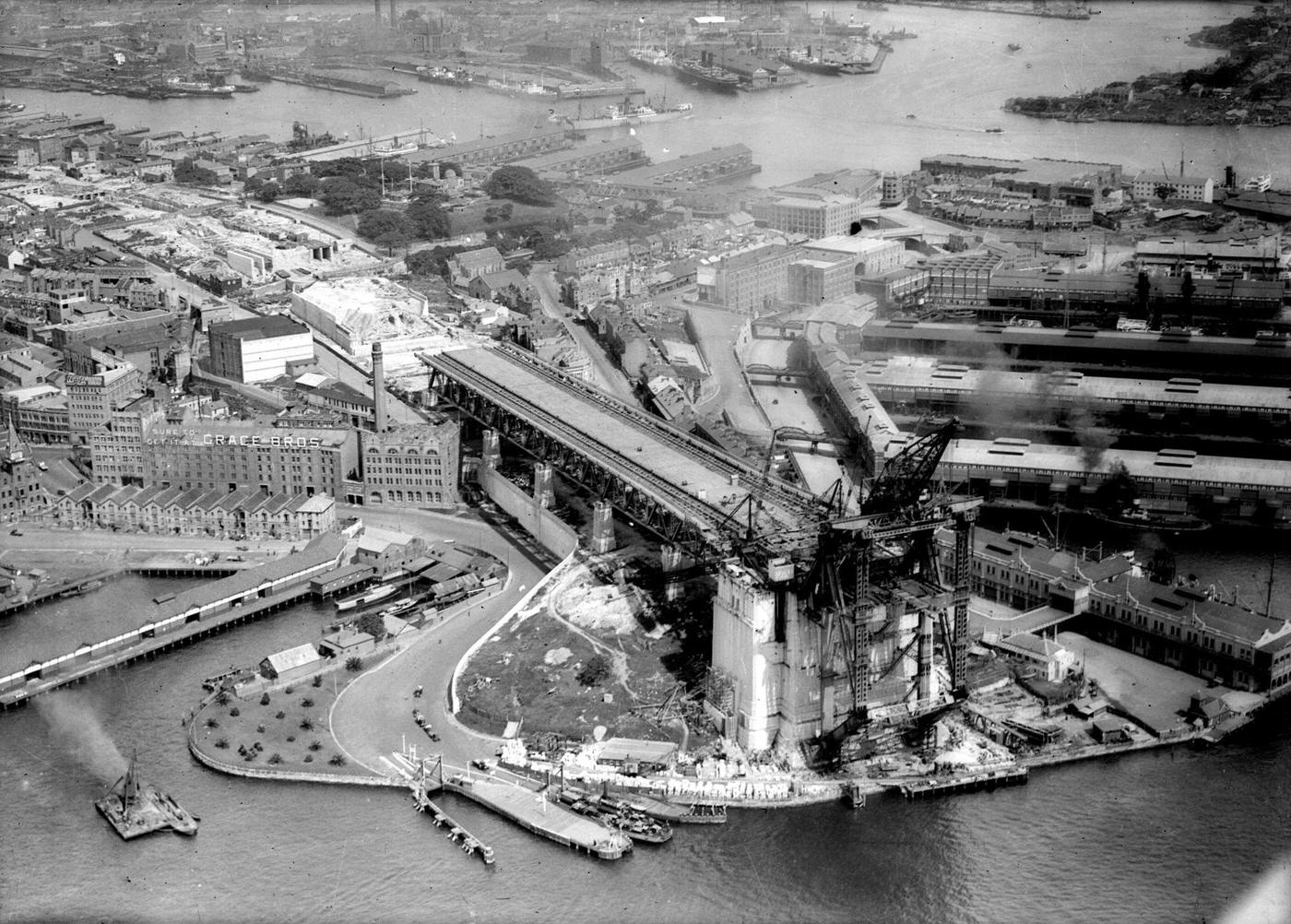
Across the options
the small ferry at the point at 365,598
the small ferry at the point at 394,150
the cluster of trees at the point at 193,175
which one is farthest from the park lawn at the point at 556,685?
the small ferry at the point at 394,150

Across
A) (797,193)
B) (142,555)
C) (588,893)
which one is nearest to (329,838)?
(588,893)

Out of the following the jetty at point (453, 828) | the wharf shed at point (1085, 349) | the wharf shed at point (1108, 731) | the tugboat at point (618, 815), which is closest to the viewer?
the jetty at point (453, 828)

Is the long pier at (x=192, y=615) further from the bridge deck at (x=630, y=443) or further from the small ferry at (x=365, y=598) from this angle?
the bridge deck at (x=630, y=443)

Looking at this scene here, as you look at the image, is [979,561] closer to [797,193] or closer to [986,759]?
[986,759]

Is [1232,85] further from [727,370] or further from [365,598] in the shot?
[365,598]

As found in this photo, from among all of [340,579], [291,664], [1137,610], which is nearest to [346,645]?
[291,664]

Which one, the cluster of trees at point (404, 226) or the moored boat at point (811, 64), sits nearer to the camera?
the cluster of trees at point (404, 226)

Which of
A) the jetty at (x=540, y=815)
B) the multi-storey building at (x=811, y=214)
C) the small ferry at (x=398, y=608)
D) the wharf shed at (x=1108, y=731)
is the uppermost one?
the multi-storey building at (x=811, y=214)
